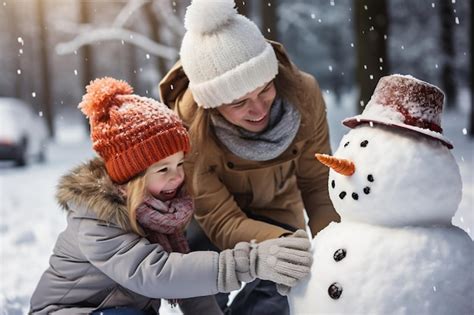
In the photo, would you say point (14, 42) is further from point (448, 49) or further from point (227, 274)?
point (227, 274)

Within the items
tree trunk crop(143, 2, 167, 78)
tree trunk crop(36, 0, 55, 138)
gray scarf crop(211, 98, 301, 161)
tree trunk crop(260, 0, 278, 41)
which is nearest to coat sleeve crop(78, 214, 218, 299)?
gray scarf crop(211, 98, 301, 161)

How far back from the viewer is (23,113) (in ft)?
38.6

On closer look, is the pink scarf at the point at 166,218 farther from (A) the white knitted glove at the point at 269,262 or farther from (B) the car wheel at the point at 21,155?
(B) the car wheel at the point at 21,155

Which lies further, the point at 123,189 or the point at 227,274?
the point at 123,189

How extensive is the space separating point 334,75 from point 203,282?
21.3 m

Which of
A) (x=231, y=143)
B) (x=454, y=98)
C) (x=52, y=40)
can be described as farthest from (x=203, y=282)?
(x=52, y=40)

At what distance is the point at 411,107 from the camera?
201 cm

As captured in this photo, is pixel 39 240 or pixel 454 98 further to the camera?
pixel 454 98

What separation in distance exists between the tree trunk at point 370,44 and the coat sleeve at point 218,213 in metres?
4.87

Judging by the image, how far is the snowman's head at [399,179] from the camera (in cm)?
196

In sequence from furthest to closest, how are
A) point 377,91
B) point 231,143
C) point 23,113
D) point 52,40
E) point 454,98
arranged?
1. point 52,40
2. point 454,98
3. point 23,113
4. point 231,143
5. point 377,91

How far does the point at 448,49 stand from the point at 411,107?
15.1 meters

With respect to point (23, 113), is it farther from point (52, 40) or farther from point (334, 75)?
point (334, 75)

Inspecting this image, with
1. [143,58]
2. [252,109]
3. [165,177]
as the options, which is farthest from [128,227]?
[143,58]
